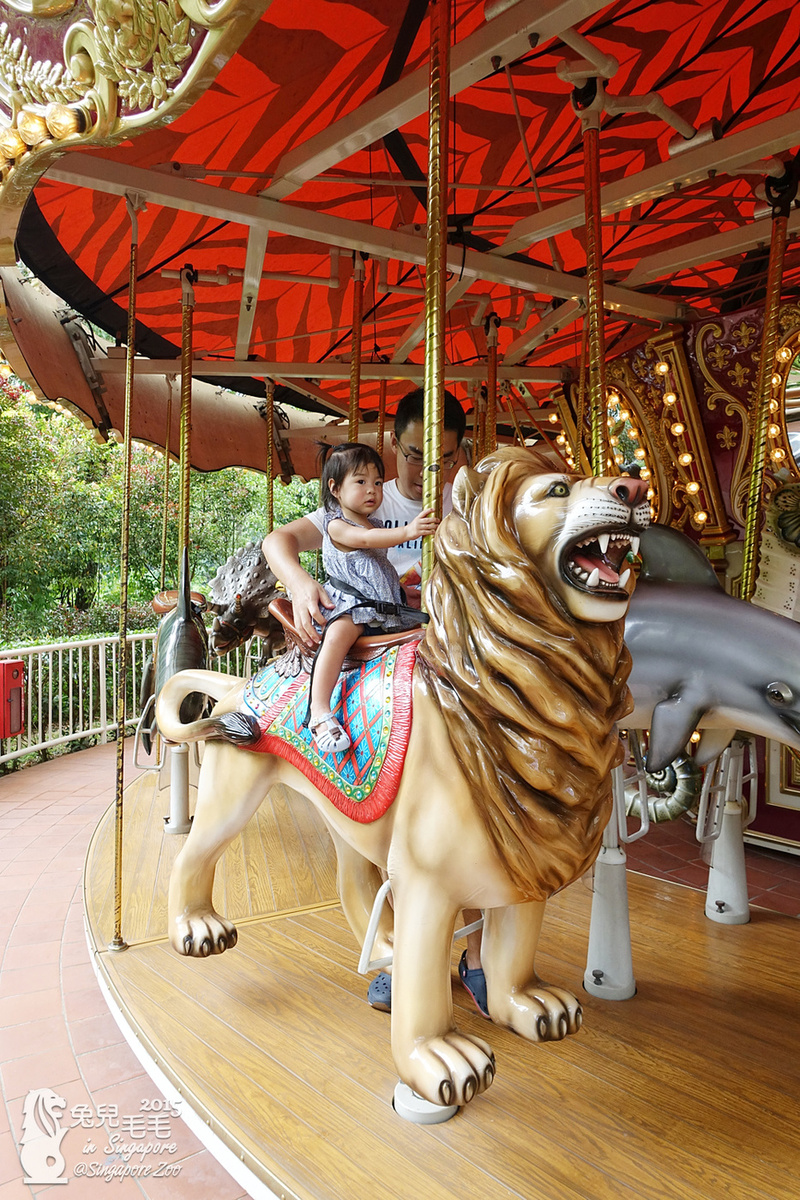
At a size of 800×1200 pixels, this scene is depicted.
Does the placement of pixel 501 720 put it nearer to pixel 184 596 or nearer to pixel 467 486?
pixel 467 486

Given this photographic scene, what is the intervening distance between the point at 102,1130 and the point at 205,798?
2.42ft

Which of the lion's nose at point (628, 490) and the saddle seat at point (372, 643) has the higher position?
the lion's nose at point (628, 490)

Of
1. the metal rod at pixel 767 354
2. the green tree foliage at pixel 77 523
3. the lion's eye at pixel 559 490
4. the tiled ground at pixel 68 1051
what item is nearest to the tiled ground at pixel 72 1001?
the tiled ground at pixel 68 1051

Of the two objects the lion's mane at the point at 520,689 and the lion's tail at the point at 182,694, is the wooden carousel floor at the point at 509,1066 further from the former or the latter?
the lion's tail at the point at 182,694

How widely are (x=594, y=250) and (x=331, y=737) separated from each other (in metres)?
1.42

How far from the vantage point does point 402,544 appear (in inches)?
77.3

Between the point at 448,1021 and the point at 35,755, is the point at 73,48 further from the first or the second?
the point at 35,755

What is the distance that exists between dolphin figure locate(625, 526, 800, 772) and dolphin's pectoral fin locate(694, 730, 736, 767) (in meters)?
0.11

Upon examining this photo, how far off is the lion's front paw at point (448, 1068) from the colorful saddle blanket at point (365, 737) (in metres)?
0.41

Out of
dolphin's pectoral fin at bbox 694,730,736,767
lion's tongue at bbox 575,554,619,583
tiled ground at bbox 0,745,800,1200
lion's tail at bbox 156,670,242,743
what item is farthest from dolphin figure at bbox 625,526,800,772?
tiled ground at bbox 0,745,800,1200

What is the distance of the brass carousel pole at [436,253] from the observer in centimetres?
150

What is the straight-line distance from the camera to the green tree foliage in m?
10.1

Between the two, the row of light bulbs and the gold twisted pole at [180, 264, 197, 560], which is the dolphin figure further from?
the row of light bulbs

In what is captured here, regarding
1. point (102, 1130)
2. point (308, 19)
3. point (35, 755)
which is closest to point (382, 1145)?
point (102, 1130)
